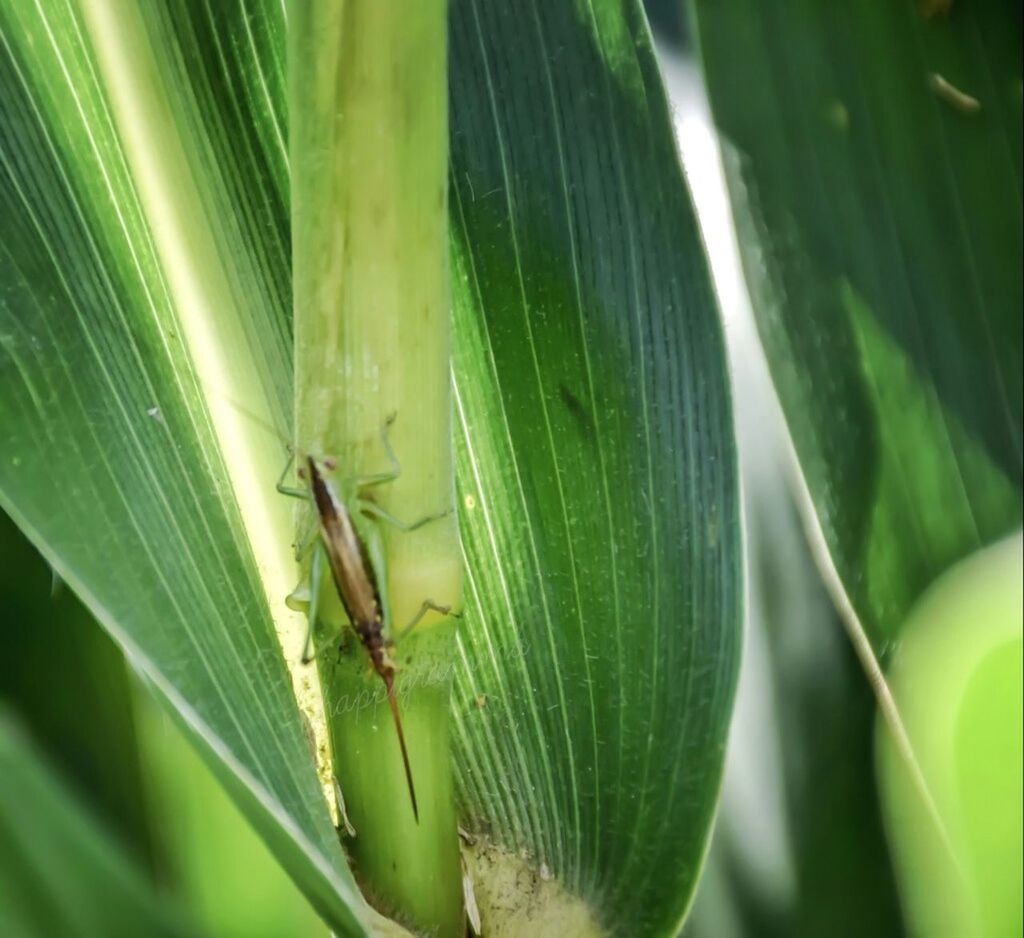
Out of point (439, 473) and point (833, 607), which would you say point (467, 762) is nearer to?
point (439, 473)

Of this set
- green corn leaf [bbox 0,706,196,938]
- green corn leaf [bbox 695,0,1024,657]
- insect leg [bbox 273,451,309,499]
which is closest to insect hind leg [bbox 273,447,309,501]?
insect leg [bbox 273,451,309,499]

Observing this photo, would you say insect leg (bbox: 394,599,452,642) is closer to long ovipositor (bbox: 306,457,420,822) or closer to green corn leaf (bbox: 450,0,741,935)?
long ovipositor (bbox: 306,457,420,822)

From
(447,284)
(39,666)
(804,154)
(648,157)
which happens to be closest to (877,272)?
(804,154)

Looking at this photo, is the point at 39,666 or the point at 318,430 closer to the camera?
the point at 318,430

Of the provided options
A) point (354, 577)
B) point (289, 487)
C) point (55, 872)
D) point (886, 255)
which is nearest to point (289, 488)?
point (289, 487)

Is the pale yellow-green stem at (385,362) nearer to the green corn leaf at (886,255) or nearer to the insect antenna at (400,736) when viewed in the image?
the insect antenna at (400,736)

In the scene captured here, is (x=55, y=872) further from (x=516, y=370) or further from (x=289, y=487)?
(x=516, y=370)

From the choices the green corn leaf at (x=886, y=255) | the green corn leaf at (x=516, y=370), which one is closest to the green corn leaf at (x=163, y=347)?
the green corn leaf at (x=516, y=370)
